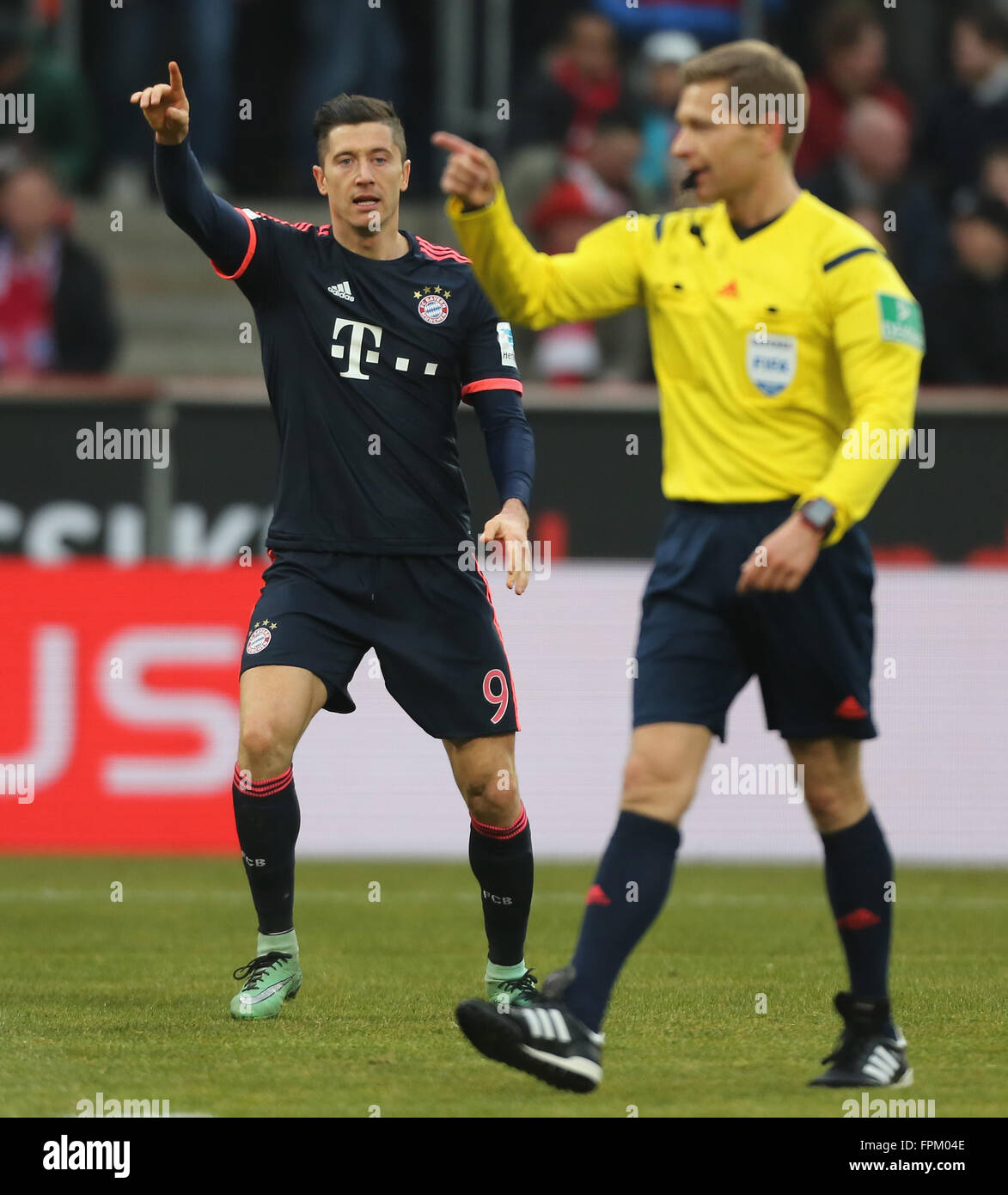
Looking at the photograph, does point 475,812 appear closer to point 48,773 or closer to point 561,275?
point 561,275

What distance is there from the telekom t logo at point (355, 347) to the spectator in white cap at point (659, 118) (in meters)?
7.45

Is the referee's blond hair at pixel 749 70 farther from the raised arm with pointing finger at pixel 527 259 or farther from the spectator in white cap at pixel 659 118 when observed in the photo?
the spectator in white cap at pixel 659 118

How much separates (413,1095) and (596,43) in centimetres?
1018

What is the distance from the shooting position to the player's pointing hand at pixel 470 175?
180 inches

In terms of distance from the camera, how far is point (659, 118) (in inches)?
542

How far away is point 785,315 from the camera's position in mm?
4895

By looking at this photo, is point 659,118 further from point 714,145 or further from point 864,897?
point 864,897

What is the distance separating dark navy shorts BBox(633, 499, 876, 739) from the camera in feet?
16.1

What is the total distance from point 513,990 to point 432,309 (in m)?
1.88
